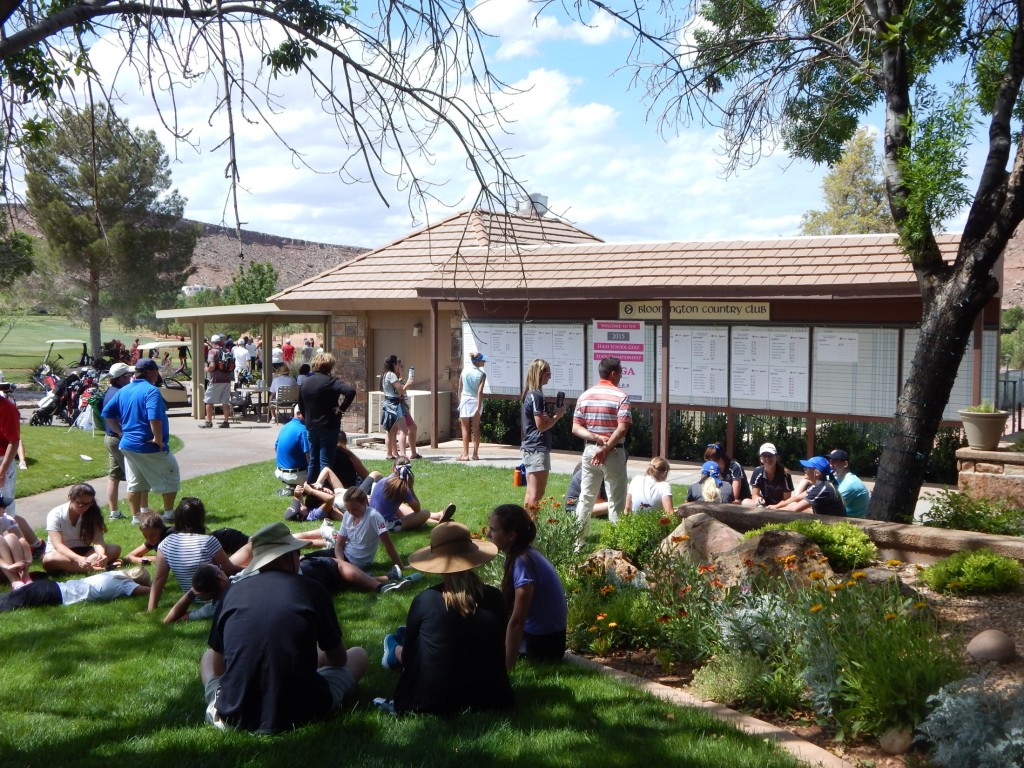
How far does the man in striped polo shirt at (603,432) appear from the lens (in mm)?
8586

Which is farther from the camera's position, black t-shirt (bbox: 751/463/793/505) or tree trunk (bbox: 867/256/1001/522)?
black t-shirt (bbox: 751/463/793/505)

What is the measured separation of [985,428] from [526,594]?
275 inches

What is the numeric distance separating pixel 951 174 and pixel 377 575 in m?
5.57

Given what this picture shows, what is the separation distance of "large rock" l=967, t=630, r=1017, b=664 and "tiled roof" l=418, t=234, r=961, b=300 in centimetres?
754

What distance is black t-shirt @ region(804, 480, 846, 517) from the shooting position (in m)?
8.98

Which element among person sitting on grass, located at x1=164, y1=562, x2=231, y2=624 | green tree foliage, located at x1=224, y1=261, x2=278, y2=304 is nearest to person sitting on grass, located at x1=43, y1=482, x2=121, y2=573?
person sitting on grass, located at x1=164, y1=562, x2=231, y2=624

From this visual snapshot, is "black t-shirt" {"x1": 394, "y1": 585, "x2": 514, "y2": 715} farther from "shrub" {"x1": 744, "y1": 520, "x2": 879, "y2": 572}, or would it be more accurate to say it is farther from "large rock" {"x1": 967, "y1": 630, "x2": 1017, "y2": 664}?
"shrub" {"x1": 744, "y1": 520, "x2": 879, "y2": 572}

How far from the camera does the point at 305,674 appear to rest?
4.71 m

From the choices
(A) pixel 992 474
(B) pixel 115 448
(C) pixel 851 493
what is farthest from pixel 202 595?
(A) pixel 992 474

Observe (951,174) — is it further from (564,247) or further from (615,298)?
(564,247)

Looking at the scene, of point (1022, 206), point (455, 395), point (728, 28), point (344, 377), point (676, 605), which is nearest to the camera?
point (676, 605)

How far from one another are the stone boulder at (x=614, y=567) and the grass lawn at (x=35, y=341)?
2836cm

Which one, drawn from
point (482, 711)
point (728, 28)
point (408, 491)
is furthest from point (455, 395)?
point (482, 711)

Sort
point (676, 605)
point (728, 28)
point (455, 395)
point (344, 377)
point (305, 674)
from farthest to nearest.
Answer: point (344, 377)
point (455, 395)
point (728, 28)
point (676, 605)
point (305, 674)
